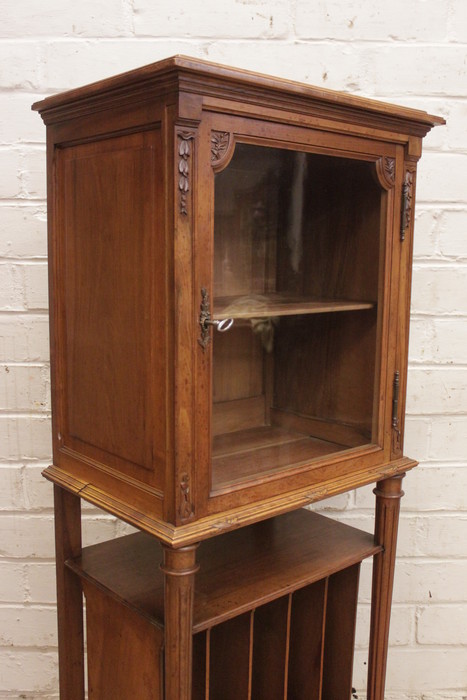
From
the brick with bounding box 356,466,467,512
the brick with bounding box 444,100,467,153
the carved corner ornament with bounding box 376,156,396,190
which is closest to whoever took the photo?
the carved corner ornament with bounding box 376,156,396,190

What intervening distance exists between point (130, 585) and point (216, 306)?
44 centimetres

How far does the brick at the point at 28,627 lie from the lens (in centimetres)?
143

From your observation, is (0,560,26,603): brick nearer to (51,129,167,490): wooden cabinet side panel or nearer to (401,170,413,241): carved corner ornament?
(51,129,167,490): wooden cabinet side panel

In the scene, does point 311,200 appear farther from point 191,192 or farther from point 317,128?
point 191,192

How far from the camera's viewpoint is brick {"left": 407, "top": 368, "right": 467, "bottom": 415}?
1463 millimetres

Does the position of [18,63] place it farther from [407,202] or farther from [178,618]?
[178,618]

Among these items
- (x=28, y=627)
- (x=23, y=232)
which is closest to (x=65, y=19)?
(x=23, y=232)

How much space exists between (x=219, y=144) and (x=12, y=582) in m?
1.00

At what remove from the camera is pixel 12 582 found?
1413 mm

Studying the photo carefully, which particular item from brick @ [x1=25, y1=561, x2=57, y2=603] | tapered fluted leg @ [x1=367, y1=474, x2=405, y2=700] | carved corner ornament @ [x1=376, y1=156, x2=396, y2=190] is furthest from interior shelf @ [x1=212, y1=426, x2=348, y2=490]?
brick @ [x1=25, y1=561, x2=57, y2=603]

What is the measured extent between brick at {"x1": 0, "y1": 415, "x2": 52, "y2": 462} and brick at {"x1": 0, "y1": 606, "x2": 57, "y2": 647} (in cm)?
32

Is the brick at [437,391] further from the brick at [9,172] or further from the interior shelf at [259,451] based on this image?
the brick at [9,172]

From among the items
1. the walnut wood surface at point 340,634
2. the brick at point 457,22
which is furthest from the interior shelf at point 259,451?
the brick at point 457,22

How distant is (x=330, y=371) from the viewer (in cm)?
114
